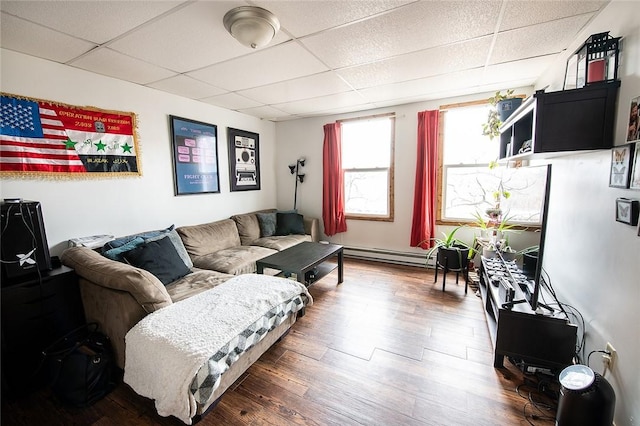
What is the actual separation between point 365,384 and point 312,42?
2.40 m

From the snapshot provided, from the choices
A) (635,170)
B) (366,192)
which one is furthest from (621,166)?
(366,192)

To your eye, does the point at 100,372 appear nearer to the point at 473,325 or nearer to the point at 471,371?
the point at 471,371

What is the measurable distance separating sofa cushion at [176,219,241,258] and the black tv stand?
2945 mm

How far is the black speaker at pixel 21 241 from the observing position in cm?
163

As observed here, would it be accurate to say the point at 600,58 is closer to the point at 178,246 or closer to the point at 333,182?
the point at 333,182

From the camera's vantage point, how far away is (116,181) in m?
2.57

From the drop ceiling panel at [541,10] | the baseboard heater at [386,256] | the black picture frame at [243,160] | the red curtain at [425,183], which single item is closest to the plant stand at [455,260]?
the red curtain at [425,183]

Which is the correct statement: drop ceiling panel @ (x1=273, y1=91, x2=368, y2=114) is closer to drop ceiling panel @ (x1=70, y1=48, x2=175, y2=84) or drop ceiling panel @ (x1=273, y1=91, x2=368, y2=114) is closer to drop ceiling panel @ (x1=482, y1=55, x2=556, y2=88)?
drop ceiling panel @ (x1=482, y1=55, x2=556, y2=88)

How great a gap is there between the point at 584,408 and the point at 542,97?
5.28 ft

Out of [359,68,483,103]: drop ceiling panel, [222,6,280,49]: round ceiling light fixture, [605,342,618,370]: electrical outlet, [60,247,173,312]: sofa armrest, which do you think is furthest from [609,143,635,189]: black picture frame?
[60,247,173,312]: sofa armrest

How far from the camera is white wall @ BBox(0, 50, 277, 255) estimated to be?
2.04 metres

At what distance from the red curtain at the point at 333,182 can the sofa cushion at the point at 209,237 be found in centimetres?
151

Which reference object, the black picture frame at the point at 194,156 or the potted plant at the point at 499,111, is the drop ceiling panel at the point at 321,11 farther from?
the black picture frame at the point at 194,156

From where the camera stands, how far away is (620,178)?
131cm
